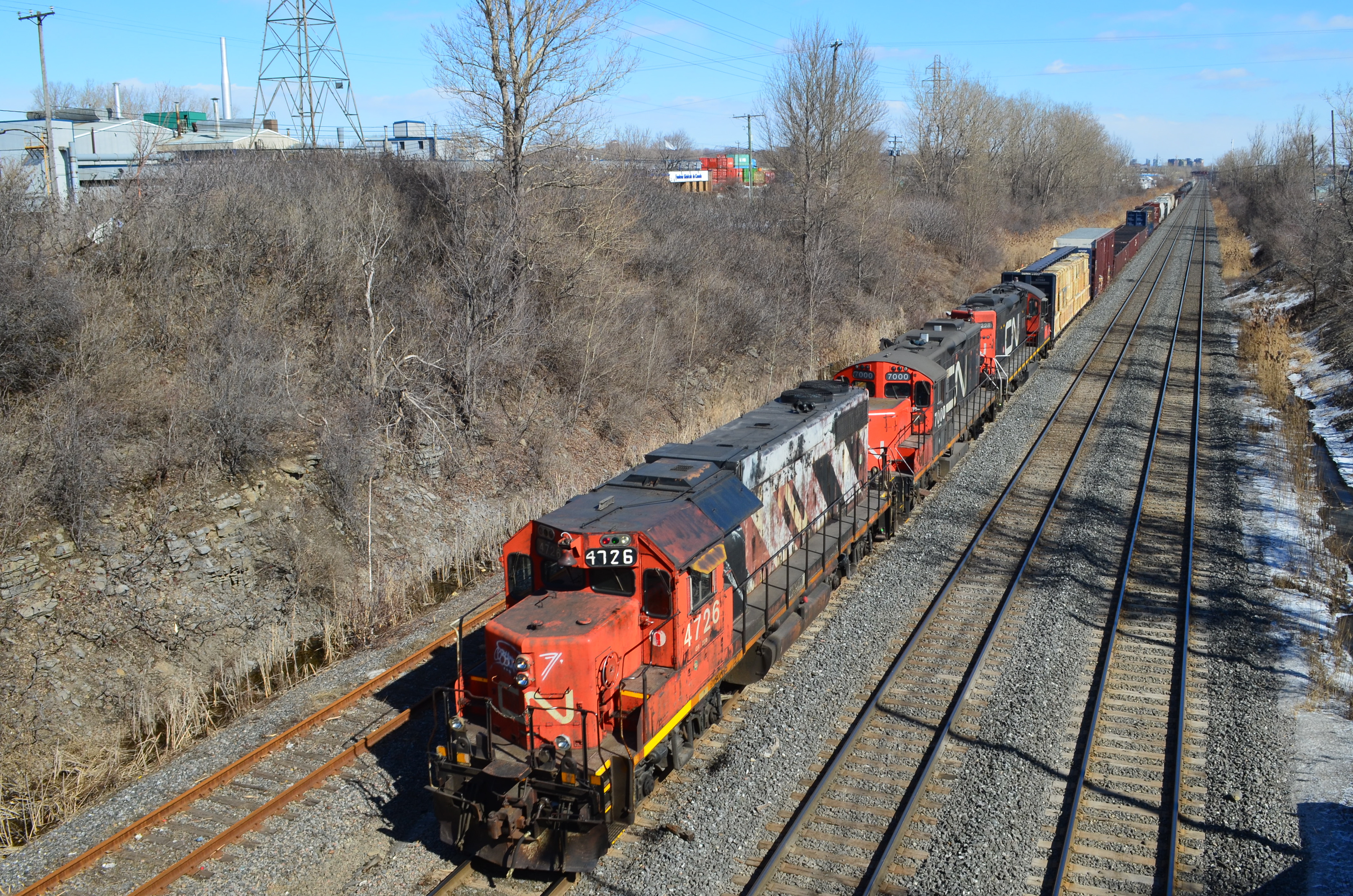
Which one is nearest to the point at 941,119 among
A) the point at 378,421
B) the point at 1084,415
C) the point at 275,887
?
the point at 1084,415

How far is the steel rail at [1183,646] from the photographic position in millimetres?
9062

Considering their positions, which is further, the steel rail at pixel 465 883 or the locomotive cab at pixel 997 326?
the locomotive cab at pixel 997 326

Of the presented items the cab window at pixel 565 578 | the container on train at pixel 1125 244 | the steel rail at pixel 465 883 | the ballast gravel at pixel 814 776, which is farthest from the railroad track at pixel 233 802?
the container on train at pixel 1125 244

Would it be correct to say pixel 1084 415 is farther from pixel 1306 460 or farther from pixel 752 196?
pixel 752 196

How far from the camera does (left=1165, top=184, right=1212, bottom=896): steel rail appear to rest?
9062 mm

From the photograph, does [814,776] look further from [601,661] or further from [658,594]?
[601,661]

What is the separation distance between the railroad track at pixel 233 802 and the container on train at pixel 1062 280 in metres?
28.9

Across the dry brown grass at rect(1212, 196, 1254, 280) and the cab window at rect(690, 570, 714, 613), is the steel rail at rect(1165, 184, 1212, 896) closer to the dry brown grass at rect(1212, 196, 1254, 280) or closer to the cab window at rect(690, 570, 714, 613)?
the cab window at rect(690, 570, 714, 613)

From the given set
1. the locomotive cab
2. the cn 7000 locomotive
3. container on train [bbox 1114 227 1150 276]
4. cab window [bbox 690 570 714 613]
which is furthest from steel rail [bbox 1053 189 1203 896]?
container on train [bbox 1114 227 1150 276]

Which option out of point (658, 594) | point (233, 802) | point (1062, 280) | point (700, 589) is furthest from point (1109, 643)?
point (1062, 280)

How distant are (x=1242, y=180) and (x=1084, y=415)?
107m

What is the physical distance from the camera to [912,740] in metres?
11.2

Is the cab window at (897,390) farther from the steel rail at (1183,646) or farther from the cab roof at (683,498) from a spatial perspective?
the steel rail at (1183,646)

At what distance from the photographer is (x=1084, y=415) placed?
2738cm
